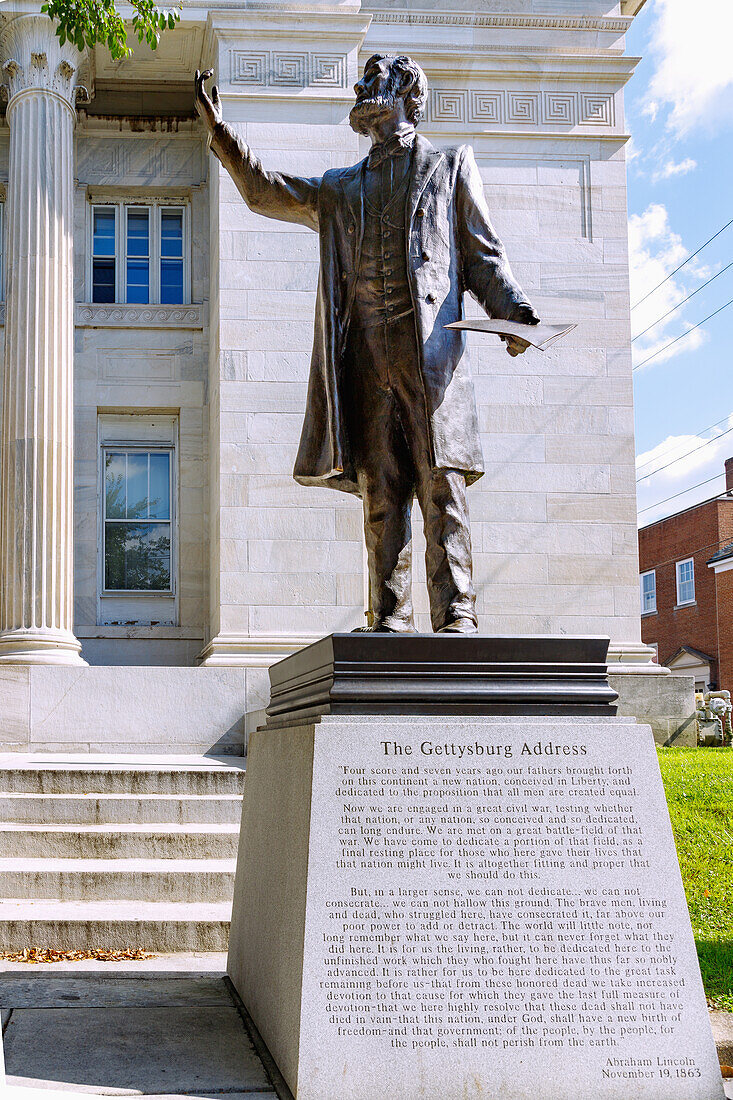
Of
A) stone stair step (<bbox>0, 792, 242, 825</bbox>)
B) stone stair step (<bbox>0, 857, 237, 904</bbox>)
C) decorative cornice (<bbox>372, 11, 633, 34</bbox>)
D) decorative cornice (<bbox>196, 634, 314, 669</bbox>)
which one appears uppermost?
decorative cornice (<bbox>372, 11, 633, 34</bbox>)

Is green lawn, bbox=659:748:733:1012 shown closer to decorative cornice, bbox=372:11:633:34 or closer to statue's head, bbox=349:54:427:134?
statue's head, bbox=349:54:427:134

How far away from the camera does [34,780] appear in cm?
955

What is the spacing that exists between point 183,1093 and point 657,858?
2001 mm

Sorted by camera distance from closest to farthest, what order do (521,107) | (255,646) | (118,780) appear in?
(118,780) < (255,646) < (521,107)

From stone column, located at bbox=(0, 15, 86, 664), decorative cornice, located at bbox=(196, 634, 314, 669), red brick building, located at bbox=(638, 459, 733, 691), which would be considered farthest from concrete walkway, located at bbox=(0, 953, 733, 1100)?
red brick building, located at bbox=(638, 459, 733, 691)

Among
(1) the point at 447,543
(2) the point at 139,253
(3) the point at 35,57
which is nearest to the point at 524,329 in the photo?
(1) the point at 447,543

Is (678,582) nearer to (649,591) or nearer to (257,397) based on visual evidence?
(649,591)

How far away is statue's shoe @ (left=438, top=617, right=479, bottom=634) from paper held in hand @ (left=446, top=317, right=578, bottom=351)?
128 cm

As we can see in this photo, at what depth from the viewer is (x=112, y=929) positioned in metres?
7.25

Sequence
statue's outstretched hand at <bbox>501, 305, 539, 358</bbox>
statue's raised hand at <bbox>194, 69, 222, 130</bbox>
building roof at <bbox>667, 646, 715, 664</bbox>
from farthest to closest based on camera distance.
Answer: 1. building roof at <bbox>667, 646, 715, 664</bbox>
2. statue's raised hand at <bbox>194, 69, 222, 130</bbox>
3. statue's outstretched hand at <bbox>501, 305, 539, 358</bbox>

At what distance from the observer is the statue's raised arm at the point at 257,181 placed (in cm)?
582

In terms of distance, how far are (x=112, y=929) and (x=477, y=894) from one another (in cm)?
361

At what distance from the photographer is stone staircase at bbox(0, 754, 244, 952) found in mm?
7281

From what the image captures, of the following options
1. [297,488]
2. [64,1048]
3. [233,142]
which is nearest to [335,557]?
[297,488]
